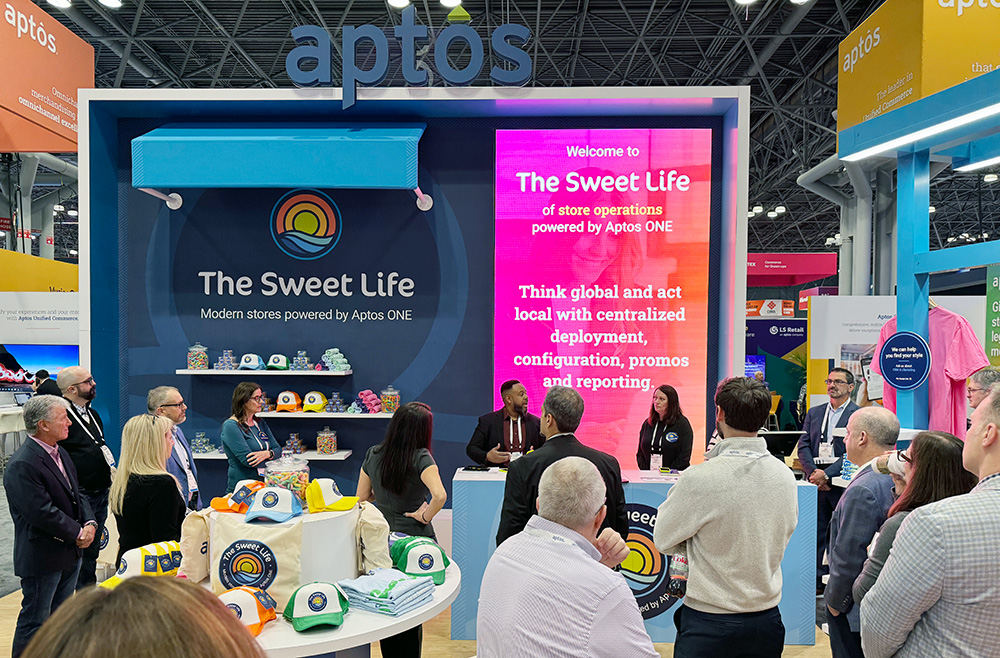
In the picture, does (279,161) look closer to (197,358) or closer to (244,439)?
(197,358)

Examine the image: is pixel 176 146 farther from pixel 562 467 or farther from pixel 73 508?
pixel 562 467

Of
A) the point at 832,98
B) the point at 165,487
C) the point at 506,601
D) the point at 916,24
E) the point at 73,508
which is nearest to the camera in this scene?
the point at 506,601

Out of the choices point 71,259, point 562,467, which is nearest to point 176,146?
point 562,467

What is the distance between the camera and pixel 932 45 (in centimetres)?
Result: 419

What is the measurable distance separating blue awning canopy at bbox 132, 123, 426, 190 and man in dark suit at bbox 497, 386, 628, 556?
8.91 feet

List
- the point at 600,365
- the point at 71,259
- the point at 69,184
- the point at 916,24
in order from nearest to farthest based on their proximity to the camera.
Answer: the point at 916,24 → the point at 600,365 → the point at 69,184 → the point at 71,259

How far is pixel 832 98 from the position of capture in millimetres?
12750

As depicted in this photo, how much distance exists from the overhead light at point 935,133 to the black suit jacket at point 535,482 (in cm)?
254

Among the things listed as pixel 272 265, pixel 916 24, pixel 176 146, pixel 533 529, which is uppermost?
pixel 916 24

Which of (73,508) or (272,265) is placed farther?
(272,265)

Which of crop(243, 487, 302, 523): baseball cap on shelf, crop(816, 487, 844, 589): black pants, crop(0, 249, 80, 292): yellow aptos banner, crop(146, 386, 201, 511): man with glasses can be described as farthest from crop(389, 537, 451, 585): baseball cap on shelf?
crop(0, 249, 80, 292): yellow aptos banner

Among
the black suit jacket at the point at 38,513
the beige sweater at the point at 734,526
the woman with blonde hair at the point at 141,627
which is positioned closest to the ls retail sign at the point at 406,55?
the black suit jacket at the point at 38,513

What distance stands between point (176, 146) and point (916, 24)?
199 inches

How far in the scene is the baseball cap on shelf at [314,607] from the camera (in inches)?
88.4
